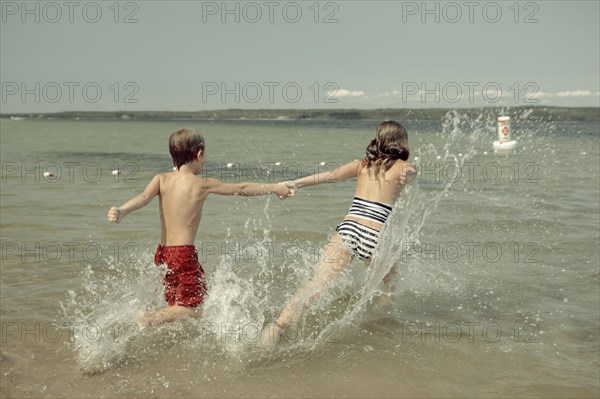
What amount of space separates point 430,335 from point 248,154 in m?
20.3

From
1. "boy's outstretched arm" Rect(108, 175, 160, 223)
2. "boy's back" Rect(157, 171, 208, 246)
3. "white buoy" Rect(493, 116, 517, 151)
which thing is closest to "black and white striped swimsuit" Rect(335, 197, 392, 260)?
"boy's back" Rect(157, 171, 208, 246)

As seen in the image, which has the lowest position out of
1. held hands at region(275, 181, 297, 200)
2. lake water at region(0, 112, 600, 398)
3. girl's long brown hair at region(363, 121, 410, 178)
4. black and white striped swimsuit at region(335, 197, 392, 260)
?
lake water at region(0, 112, 600, 398)

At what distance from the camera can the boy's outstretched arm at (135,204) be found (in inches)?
173

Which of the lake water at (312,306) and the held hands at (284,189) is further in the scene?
the held hands at (284,189)

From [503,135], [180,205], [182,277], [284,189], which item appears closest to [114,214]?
[180,205]

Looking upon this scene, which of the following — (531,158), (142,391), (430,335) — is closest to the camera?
(142,391)

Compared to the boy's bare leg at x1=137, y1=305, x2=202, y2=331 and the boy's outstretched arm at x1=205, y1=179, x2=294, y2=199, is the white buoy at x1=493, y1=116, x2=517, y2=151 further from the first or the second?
the boy's bare leg at x1=137, y1=305, x2=202, y2=331

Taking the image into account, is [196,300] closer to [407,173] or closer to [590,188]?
[407,173]

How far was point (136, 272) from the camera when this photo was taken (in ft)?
21.7

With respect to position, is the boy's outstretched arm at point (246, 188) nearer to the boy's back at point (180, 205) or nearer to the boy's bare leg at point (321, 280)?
the boy's back at point (180, 205)

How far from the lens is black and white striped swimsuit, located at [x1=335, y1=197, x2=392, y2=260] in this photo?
483cm

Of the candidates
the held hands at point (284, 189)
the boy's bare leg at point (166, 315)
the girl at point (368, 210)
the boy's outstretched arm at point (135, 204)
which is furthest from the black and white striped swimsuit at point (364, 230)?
the boy's outstretched arm at point (135, 204)

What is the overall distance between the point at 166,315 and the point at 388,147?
2.24m

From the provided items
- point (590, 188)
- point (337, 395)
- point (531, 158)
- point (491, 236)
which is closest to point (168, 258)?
point (337, 395)
